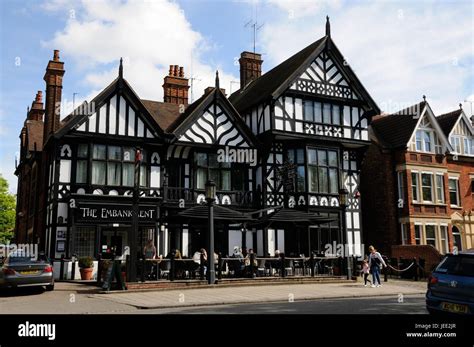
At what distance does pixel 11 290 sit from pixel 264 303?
9.25 metres

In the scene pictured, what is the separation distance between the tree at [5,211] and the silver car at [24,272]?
40194 millimetres

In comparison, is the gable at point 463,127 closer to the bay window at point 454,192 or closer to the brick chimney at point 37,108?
the bay window at point 454,192

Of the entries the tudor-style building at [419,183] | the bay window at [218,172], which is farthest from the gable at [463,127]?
the bay window at [218,172]

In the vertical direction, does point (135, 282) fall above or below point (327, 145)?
below

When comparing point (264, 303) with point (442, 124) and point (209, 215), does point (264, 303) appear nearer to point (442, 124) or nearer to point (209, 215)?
point (209, 215)

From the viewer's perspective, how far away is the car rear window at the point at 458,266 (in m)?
9.61

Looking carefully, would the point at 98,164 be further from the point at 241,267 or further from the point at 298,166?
the point at 298,166

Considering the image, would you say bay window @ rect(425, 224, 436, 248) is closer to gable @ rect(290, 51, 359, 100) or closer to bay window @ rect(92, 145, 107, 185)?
gable @ rect(290, 51, 359, 100)

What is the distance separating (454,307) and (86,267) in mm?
15733

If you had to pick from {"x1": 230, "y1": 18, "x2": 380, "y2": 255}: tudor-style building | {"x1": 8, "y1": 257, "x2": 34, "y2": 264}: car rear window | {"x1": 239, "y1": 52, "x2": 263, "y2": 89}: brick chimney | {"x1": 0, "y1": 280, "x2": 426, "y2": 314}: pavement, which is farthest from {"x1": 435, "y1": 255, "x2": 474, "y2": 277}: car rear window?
{"x1": 239, "y1": 52, "x2": 263, "y2": 89}: brick chimney

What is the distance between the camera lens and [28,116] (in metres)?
37.3

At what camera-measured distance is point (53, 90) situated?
24984mm

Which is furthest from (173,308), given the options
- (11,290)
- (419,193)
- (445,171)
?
(445,171)
